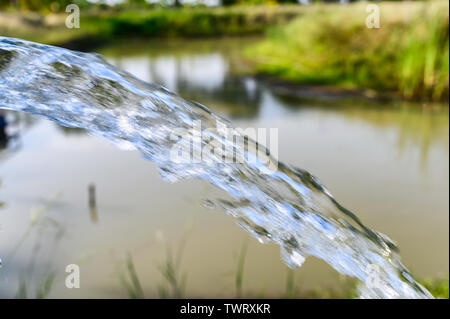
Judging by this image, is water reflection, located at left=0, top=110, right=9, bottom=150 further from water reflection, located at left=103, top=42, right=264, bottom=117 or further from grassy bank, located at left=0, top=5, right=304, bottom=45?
grassy bank, located at left=0, top=5, right=304, bottom=45

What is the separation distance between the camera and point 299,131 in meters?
5.61

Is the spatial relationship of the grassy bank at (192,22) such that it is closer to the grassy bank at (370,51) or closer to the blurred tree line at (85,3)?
the blurred tree line at (85,3)

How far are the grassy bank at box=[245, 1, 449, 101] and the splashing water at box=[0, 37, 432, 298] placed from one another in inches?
201

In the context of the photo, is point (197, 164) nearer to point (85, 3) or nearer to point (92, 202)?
point (92, 202)

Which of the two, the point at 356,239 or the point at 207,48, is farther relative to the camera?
the point at 207,48

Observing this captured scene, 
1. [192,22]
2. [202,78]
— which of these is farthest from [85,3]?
[202,78]

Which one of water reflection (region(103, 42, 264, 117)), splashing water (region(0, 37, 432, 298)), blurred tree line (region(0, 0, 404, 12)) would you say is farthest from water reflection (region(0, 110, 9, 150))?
blurred tree line (region(0, 0, 404, 12))

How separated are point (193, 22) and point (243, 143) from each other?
2328 centimetres

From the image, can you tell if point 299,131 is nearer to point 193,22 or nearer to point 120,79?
point 120,79

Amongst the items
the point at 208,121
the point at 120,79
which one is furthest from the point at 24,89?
the point at 208,121
